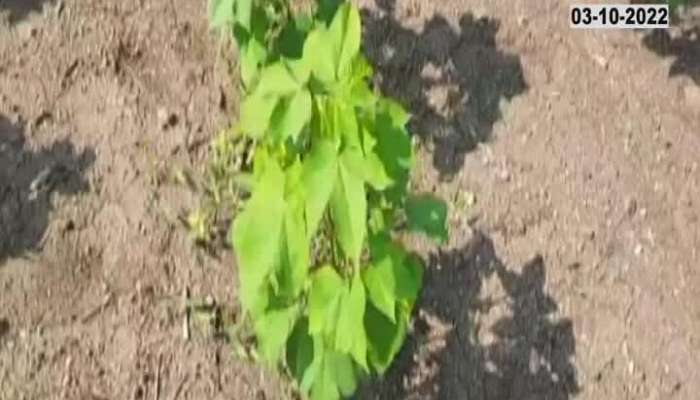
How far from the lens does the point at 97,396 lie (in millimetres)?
2635

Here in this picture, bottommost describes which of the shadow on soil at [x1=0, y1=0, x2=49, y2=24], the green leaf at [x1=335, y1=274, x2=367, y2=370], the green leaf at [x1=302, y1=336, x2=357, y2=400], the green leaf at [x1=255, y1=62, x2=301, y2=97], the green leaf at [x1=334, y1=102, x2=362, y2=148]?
the green leaf at [x1=302, y1=336, x2=357, y2=400]

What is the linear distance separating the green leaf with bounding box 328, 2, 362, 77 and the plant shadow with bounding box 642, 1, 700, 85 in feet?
3.46

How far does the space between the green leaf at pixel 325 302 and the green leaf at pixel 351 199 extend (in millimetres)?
145

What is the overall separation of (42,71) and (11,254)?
1.31ft

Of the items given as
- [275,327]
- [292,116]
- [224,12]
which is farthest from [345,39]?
[275,327]

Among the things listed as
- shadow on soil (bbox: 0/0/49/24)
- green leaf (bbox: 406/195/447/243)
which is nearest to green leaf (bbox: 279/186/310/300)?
green leaf (bbox: 406/195/447/243)

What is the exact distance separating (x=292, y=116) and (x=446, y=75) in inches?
34.7

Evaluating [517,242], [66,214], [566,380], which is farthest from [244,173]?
[566,380]

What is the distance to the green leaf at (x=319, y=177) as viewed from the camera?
210cm

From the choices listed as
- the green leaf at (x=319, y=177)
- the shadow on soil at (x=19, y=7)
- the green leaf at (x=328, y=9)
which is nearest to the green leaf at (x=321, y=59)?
the green leaf at (x=319, y=177)

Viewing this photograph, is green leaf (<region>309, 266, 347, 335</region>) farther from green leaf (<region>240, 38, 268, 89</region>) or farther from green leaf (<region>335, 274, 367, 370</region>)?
green leaf (<region>240, 38, 268, 89</region>)

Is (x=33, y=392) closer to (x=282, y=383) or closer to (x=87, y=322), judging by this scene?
(x=87, y=322)

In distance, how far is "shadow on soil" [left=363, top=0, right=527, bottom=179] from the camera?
289cm

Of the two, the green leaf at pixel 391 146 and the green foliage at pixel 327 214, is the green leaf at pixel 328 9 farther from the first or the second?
the green leaf at pixel 391 146
